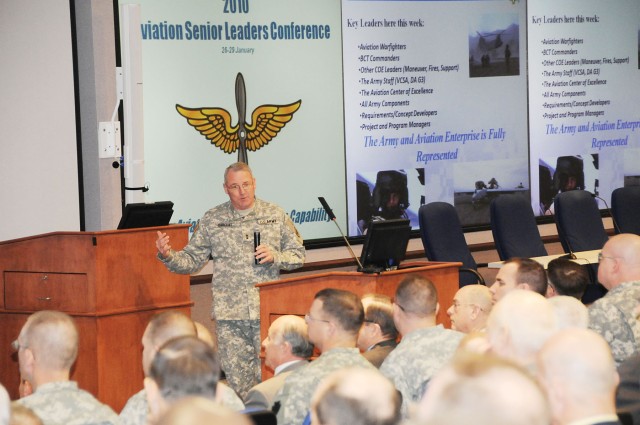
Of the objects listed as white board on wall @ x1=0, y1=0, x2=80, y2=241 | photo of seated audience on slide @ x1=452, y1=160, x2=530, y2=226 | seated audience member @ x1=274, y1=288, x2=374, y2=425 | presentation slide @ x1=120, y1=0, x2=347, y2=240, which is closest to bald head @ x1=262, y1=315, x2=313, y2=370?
seated audience member @ x1=274, y1=288, x2=374, y2=425

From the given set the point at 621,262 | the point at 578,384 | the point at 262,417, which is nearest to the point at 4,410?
the point at 262,417

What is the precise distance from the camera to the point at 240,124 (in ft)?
29.2

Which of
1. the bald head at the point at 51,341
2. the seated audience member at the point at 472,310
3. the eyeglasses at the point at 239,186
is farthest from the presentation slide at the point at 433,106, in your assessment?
the bald head at the point at 51,341

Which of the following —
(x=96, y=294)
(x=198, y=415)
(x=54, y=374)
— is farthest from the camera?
(x=96, y=294)

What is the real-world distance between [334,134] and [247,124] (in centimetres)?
97

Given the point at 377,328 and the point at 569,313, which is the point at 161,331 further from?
the point at 569,313

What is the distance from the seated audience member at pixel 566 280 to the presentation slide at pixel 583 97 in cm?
456

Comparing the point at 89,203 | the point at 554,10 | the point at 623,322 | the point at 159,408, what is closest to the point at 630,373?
the point at 623,322

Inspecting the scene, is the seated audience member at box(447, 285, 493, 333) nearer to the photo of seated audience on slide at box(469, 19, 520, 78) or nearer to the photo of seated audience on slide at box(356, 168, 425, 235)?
the photo of seated audience on slide at box(356, 168, 425, 235)

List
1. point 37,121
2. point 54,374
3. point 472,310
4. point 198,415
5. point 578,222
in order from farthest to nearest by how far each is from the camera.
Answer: point 578,222 → point 37,121 → point 472,310 → point 54,374 → point 198,415

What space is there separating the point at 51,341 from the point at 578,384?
6.88ft

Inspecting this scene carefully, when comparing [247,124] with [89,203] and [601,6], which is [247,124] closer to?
[89,203]

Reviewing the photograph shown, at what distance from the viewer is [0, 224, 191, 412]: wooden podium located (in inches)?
257

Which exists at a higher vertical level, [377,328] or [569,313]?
[569,313]
